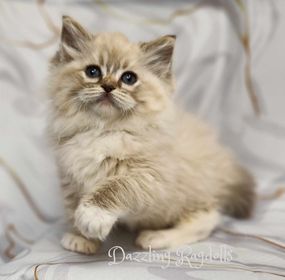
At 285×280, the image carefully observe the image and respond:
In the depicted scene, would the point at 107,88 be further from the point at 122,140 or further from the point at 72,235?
the point at 72,235

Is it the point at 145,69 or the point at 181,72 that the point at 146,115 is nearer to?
the point at 145,69

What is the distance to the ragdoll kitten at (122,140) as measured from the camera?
119 cm

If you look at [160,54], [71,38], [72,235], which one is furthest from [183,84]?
[72,235]

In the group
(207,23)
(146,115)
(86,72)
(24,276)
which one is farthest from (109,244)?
(207,23)

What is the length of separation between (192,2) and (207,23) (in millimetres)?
98

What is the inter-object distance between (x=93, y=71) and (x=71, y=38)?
124 mm

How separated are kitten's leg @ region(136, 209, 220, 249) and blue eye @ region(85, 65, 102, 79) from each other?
1.47 ft

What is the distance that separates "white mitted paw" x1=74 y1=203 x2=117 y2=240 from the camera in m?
1.10

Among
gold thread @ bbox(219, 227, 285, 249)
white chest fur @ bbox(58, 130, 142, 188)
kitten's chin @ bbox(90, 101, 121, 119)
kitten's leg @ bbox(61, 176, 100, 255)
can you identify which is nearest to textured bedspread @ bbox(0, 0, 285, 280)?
gold thread @ bbox(219, 227, 285, 249)

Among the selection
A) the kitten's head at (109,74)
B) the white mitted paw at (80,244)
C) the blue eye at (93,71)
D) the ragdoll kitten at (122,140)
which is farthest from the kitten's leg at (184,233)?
the blue eye at (93,71)

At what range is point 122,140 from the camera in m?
1.24

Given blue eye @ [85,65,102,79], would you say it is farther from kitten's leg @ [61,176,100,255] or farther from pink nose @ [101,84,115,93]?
kitten's leg @ [61,176,100,255]

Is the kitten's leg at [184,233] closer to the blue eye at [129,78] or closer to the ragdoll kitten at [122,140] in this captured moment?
the ragdoll kitten at [122,140]

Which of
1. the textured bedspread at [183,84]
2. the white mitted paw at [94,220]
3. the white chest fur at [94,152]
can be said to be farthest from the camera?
the textured bedspread at [183,84]
